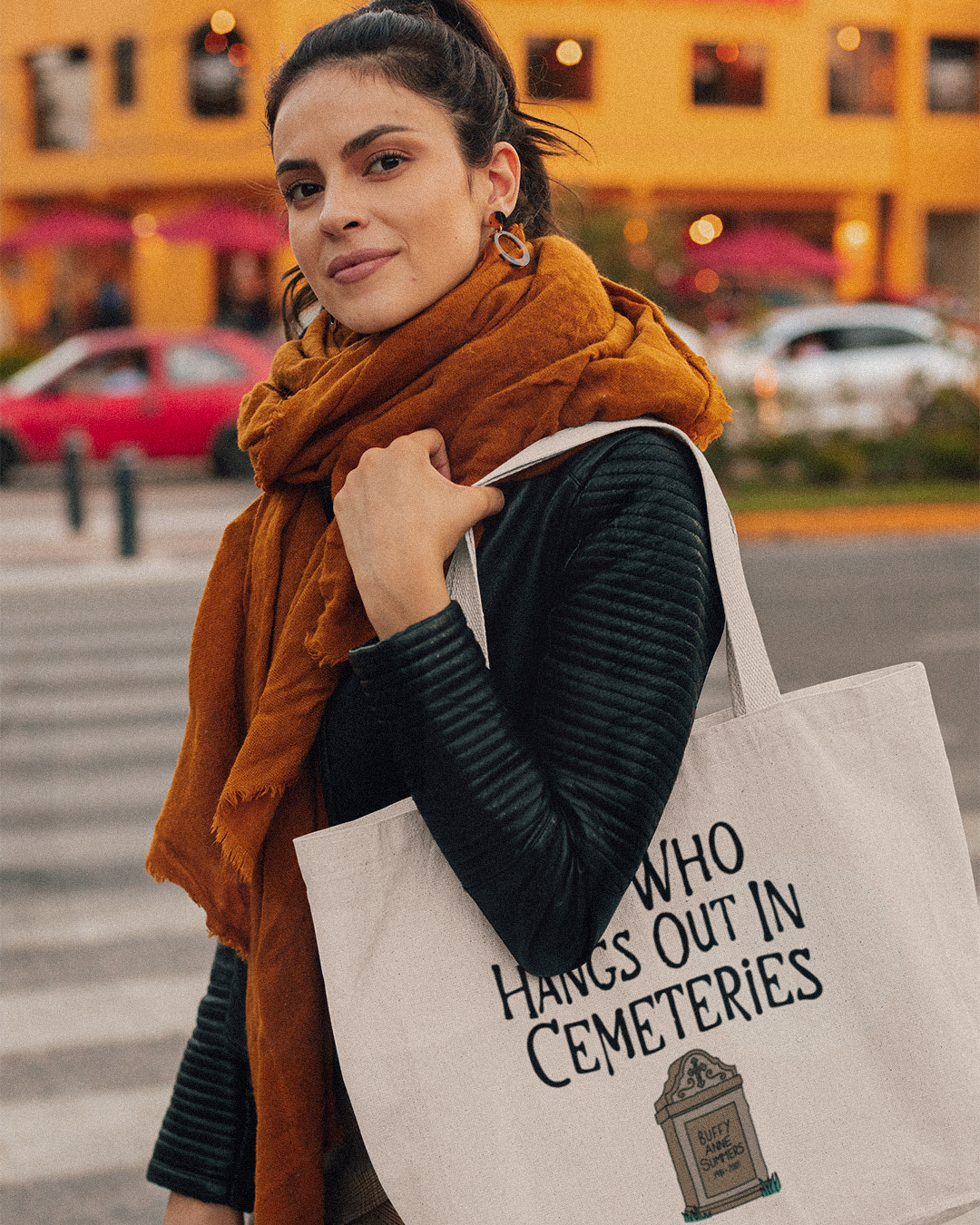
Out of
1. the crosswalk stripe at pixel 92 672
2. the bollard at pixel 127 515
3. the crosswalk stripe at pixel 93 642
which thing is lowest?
the crosswalk stripe at pixel 92 672

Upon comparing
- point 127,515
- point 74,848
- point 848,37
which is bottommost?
point 74,848

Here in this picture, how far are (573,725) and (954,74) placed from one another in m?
33.5

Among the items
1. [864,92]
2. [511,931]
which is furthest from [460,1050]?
[864,92]

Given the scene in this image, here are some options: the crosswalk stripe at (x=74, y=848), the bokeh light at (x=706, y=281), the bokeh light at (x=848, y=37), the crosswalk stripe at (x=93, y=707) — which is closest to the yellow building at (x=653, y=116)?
the bokeh light at (x=848, y=37)

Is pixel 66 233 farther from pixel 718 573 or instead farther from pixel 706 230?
pixel 718 573

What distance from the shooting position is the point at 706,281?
21219 millimetres

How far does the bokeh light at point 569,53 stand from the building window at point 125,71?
8.51 meters

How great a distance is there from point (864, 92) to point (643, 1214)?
106 ft

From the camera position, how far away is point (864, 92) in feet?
100

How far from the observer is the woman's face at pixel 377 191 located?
4.80 ft

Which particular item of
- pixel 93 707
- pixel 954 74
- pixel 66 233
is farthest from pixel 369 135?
pixel 954 74

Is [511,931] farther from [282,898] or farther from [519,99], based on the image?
[519,99]

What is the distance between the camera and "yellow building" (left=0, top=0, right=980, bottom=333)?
29.0m

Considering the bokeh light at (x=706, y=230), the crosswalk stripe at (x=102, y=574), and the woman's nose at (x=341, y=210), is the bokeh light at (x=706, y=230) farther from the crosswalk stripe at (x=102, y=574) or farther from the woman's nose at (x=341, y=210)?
the woman's nose at (x=341, y=210)
